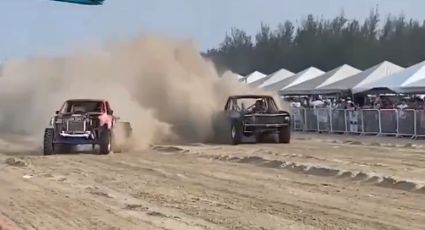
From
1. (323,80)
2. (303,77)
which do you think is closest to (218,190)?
(323,80)

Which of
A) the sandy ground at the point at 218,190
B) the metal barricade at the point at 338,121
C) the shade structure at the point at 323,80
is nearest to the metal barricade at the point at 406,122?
the metal barricade at the point at 338,121

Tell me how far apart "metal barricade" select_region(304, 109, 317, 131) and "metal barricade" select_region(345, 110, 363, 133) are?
293 centimetres

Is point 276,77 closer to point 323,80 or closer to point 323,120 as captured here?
point 323,80

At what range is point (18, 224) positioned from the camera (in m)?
10.8

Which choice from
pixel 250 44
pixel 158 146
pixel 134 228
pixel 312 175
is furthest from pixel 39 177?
pixel 250 44

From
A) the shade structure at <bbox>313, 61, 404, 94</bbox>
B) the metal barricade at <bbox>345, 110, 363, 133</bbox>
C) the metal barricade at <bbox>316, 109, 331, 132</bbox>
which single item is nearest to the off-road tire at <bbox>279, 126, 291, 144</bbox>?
the metal barricade at <bbox>345, 110, 363, 133</bbox>

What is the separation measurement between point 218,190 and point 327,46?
74159 mm

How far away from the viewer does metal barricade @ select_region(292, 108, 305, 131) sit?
37250 millimetres

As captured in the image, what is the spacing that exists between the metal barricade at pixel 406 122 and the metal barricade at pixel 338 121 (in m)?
3.92

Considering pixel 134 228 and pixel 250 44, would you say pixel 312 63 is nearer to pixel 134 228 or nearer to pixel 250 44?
pixel 250 44

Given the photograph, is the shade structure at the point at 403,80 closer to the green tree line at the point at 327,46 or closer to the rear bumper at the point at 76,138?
the rear bumper at the point at 76,138

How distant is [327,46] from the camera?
86.8m

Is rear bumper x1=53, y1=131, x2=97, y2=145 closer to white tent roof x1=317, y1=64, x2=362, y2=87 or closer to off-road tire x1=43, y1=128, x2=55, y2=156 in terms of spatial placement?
off-road tire x1=43, y1=128, x2=55, y2=156

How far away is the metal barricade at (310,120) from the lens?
1423 inches
